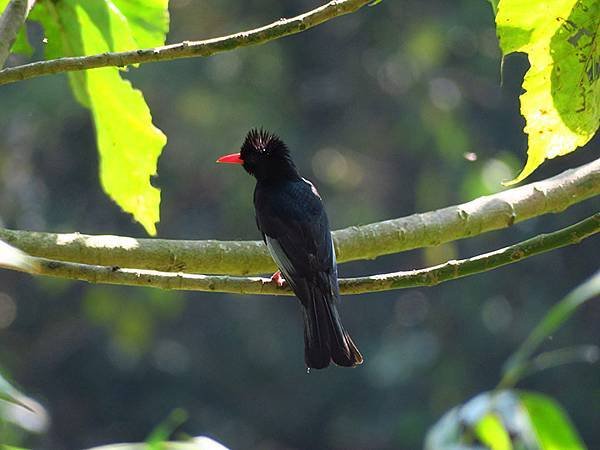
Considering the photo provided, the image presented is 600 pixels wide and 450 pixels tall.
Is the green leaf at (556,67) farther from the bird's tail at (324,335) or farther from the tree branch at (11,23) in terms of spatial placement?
the bird's tail at (324,335)

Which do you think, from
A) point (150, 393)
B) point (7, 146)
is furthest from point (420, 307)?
point (7, 146)

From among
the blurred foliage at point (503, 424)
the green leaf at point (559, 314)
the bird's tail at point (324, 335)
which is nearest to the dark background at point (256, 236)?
the bird's tail at point (324, 335)

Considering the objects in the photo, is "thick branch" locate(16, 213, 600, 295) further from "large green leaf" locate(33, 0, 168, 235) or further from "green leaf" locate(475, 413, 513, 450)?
"green leaf" locate(475, 413, 513, 450)

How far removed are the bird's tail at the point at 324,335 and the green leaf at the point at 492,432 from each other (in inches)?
35.0

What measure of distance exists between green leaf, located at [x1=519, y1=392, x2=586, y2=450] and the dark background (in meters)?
12.1

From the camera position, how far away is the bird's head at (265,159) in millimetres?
4383

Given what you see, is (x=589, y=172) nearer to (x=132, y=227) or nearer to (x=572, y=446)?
(x=572, y=446)

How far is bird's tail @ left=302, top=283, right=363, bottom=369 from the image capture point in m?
3.12

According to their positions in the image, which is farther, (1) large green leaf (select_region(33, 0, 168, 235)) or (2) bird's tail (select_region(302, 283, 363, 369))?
(2) bird's tail (select_region(302, 283, 363, 369))

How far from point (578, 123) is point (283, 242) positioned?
1.79m

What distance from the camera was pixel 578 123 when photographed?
72.4 inches

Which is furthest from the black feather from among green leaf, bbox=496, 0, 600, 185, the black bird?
green leaf, bbox=496, 0, 600, 185

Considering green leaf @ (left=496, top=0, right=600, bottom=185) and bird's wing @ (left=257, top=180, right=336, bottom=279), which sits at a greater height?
bird's wing @ (left=257, top=180, right=336, bottom=279)

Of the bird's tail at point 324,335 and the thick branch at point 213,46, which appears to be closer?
the thick branch at point 213,46
